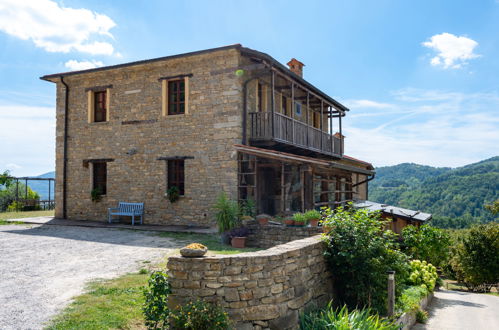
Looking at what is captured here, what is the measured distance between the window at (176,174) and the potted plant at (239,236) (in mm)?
3962

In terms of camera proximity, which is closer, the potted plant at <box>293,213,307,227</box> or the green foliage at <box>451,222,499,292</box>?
the potted plant at <box>293,213,307,227</box>

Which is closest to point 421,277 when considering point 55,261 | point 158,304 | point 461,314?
point 461,314

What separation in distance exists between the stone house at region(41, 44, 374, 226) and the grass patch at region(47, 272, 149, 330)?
5958 mm

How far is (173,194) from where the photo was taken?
12602mm

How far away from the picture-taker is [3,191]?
22.7 meters

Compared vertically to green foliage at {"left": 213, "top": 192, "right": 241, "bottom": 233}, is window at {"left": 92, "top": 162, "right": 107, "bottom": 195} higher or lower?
higher

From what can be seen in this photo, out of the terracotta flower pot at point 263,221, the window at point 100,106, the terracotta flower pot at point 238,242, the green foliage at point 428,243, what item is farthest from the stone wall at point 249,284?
the window at point 100,106

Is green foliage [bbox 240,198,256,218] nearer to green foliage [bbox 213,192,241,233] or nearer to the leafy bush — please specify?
green foliage [bbox 213,192,241,233]

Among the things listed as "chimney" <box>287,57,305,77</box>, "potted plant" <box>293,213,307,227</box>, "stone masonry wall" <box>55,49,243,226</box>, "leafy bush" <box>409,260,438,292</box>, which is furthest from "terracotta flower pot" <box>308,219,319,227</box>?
"chimney" <box>287,57,305,77</box>

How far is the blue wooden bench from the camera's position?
13055mm

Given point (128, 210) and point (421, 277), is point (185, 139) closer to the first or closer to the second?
point (128, 210)

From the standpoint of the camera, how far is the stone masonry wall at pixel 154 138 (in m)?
12.0

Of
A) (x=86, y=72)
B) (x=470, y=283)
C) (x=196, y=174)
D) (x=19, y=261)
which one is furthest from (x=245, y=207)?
(x=470, y=283)

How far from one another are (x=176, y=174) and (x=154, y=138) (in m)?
1.52
